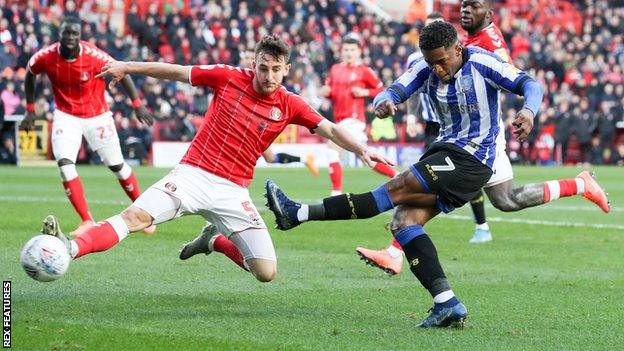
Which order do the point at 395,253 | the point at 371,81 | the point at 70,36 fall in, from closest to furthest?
the point at 395,253
the point at 70,36
the point at 371,81

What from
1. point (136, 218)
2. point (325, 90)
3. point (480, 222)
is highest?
point (136, 218)

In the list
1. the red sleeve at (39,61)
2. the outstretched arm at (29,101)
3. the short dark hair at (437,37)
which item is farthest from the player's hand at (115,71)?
the outstretched arm at (29,101)

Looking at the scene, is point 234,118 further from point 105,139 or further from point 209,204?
point 105,139

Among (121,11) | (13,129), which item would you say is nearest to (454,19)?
(121,11)

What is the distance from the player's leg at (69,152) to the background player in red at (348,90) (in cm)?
595

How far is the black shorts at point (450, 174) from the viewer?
7.96 metres

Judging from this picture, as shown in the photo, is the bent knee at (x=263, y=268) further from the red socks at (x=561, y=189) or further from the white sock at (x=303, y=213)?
the red socks at (x=561, y=189)

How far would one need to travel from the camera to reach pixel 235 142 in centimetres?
832

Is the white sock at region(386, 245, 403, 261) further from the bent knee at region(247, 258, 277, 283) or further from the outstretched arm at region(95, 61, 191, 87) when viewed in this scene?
the outstretched arm at region(95, 61, 191, 87)

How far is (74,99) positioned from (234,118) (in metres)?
5.61

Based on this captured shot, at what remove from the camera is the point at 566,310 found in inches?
332

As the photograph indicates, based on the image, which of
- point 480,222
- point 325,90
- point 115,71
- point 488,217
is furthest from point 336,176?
point 115,71

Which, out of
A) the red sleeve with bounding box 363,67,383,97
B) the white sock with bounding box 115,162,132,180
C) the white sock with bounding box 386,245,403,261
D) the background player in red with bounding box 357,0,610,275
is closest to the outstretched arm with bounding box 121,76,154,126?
the white sock with bounding box 115,162,132,180

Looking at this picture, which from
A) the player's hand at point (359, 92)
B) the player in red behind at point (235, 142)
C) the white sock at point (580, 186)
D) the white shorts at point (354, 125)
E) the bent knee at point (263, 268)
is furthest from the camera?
the white shorts at point (354, 125)
